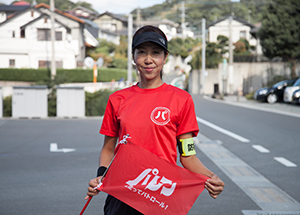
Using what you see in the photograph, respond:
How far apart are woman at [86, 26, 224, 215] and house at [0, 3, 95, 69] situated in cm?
4118

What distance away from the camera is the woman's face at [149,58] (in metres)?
2.81

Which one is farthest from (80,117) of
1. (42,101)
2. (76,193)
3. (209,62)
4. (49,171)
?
(209,62)

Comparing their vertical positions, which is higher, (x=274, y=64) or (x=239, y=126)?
(x=274, y=64)

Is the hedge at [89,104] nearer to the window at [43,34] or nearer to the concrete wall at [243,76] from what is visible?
the concrete wall at [243,76]

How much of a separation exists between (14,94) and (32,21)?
29701 mm

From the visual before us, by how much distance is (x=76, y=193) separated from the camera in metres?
6.60

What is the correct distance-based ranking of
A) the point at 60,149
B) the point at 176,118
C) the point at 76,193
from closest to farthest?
the point at 176,118
the point at 76,193
the point at 60,149

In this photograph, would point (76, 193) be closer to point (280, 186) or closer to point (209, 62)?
point (280, 186)

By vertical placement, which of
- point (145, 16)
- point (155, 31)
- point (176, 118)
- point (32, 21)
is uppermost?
point (145, 16)

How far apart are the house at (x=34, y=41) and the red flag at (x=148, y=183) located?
1628 inches

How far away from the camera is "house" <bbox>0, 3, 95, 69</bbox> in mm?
43906

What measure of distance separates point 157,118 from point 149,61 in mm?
370

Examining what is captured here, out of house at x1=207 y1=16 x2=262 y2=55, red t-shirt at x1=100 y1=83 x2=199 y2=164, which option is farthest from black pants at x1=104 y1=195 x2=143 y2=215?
house at x1=207 y1=16 x2=262 y2=55

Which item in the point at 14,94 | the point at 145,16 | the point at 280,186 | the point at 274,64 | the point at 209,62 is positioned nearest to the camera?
the point at 280,186
